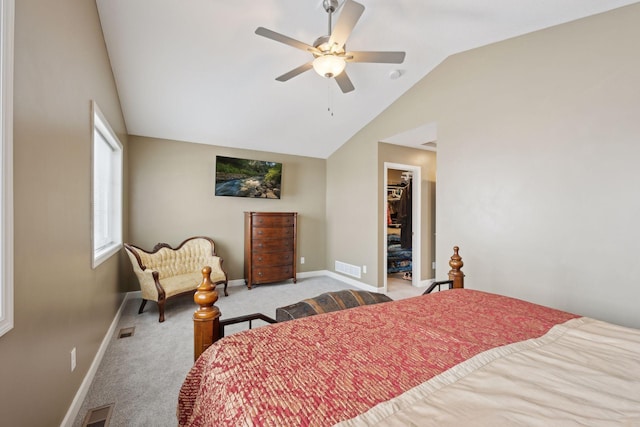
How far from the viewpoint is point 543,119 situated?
2424 millimetres

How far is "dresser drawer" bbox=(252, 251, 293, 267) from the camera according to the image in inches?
181

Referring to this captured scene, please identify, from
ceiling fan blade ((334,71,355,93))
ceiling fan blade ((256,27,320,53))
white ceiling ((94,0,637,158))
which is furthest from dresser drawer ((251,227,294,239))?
ceiling fan blade ((256,27,320,53))

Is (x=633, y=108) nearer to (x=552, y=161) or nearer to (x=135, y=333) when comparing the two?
(x=552, y=161)

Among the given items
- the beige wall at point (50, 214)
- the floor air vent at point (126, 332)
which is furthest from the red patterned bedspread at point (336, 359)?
the floor air vent at point (126, 332)

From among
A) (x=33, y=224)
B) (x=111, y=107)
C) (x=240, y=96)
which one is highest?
(x=240, y=96)

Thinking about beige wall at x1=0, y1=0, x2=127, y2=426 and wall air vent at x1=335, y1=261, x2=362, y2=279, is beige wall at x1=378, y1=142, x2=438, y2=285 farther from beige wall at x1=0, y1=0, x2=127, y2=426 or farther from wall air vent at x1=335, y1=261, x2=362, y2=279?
beige wall at x1=0, y1=0, x2=127, y2=426

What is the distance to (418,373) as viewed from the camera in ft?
2.97

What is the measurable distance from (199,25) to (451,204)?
3263mm

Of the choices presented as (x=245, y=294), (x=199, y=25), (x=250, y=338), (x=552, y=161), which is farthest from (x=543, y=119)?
(x=245, y=294)

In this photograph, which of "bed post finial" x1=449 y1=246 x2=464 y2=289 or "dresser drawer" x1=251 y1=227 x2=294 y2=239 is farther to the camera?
"dresser drawer" x1=251 y1=227 x2=294 y2=239

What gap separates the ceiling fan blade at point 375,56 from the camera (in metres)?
2.18

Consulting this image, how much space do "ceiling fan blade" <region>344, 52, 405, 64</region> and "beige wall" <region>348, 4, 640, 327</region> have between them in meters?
1.30

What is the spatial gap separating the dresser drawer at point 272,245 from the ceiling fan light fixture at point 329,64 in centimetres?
313

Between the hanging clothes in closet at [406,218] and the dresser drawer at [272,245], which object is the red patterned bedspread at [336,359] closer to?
→ the dresser drawer at [272,245]
